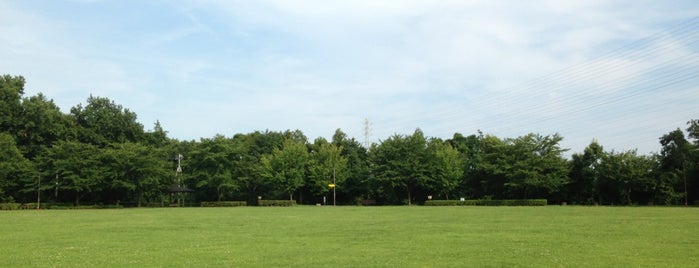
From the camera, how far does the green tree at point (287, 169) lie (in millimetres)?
72812

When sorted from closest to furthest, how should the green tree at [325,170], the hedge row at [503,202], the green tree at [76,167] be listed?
the hedge row at [503,202] → the green tree at [76,167] → the green tree at [325,170]

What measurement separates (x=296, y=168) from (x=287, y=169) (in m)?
1.23

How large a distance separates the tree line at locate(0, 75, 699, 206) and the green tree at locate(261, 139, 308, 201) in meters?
0.14

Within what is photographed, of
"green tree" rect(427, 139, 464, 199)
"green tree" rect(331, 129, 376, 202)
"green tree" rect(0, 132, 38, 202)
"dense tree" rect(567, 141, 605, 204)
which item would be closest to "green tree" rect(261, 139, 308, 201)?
"green tree" rect(331, 129, 376, 202)

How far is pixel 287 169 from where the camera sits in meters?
74.0

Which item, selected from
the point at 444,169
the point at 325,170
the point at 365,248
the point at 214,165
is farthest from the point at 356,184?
the point at 365,248

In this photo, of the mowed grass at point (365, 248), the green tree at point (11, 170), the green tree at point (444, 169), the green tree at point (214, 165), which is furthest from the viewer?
the green tree at point (444, 169)

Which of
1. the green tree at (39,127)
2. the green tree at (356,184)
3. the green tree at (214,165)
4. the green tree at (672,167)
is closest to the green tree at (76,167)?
the green tree at (39,127)

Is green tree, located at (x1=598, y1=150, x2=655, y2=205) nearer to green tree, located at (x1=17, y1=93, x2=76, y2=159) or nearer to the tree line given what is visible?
the tree line

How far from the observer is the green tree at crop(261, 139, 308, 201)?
72.8 meters

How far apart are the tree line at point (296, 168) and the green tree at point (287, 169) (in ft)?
0.47

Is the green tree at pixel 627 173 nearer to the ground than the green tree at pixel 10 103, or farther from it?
nearer to the ground

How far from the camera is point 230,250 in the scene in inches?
548

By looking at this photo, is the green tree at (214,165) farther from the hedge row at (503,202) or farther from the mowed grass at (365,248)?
the mowed grass at (365,248)
